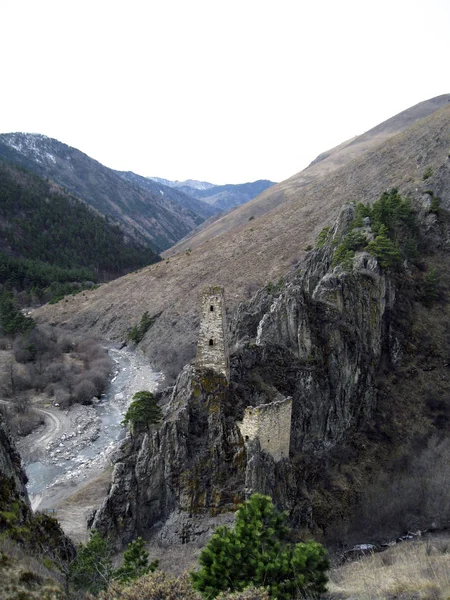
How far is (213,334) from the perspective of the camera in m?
21.7

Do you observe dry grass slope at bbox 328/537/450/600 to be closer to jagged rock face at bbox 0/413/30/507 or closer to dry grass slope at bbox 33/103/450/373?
jagged rock face at bbox 0/413/30/507

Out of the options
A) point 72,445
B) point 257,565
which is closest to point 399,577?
point 257,565

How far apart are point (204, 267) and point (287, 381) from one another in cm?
5914

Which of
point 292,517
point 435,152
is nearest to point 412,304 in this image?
point 292,517

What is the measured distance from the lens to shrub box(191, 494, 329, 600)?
38.0ft

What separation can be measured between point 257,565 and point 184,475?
10403 mm

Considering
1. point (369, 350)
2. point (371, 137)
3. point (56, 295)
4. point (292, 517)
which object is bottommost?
point (292, 517)

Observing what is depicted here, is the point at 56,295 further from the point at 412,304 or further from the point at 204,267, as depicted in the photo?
the point at 412,304

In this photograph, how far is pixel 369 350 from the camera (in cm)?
3195

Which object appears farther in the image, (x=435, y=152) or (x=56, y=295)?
(x=56, y=295)

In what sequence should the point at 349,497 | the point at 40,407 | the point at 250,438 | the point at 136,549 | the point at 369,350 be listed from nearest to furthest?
the point at 136,549
the point at 250,438
the point at 349,497
the point at 369,350
the point at 40,407

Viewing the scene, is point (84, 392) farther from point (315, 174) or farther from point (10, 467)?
point (315, 174)

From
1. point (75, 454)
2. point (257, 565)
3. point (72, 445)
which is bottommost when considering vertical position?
point (75, 454)

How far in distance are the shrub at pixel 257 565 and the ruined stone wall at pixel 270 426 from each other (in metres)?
7.40
